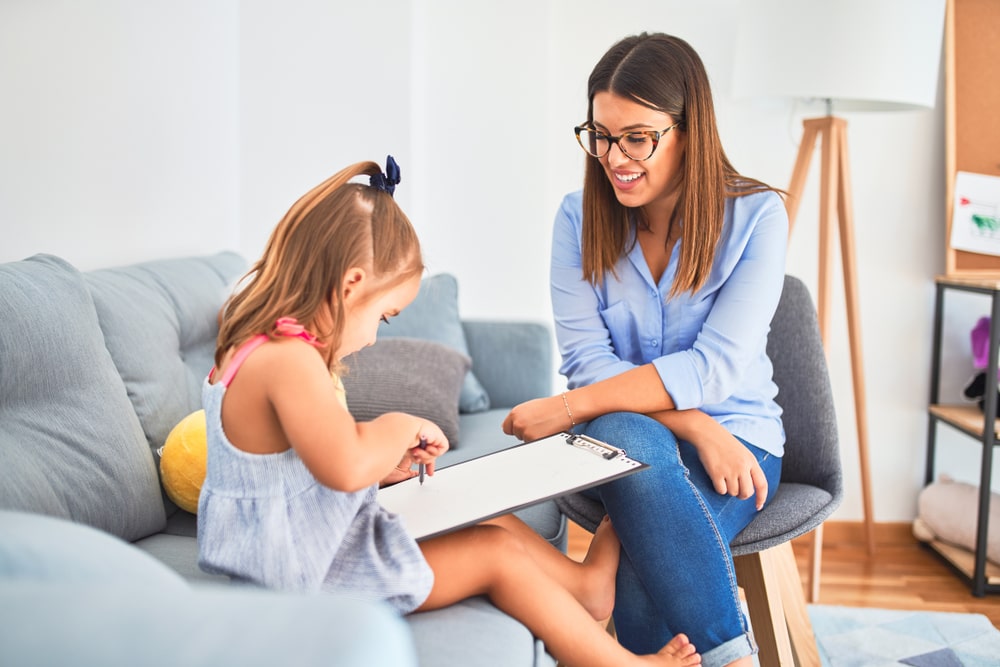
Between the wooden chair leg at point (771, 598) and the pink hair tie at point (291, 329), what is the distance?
84 cm

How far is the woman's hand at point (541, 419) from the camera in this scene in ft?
5.07

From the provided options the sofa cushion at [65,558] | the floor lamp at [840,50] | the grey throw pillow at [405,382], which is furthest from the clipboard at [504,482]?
the floor lamp at [840,50]

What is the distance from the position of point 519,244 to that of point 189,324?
128 centimetres

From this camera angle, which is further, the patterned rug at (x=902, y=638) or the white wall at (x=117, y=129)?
the patterned rug at (x=902, y=638)

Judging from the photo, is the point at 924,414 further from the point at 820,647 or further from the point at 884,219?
the point at 820,647

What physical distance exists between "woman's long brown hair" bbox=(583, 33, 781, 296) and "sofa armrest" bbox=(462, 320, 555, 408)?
2.92 feet

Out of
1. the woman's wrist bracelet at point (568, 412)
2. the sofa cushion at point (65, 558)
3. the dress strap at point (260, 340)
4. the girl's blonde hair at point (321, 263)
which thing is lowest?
the woman's wrist bracelet at point (568, 412)

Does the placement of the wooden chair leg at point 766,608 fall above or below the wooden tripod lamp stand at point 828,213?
below

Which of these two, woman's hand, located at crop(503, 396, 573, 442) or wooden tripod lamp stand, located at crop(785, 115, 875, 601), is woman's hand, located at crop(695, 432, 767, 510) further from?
wooden tripod lamp stand, located at crop(785, 115, 875, 601)

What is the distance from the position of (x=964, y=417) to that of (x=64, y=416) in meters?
2.24

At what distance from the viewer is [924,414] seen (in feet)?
9.36

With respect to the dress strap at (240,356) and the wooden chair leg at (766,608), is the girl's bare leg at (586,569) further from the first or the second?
the dress strap at (240,356)

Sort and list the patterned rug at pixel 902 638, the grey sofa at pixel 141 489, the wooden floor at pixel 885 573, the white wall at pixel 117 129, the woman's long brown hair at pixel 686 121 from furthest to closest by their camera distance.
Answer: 1. the wooden floor at pixel 885 573
2. the patterned rug at pixel 902 638
3. the white wall at pixel 117 129
4. the woman's long brown hair at pixel 686 121
5. the grey sofa at pixel 141 489

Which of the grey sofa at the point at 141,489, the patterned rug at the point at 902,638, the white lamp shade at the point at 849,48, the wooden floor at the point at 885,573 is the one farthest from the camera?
the wooden floor at the point at 885,573
